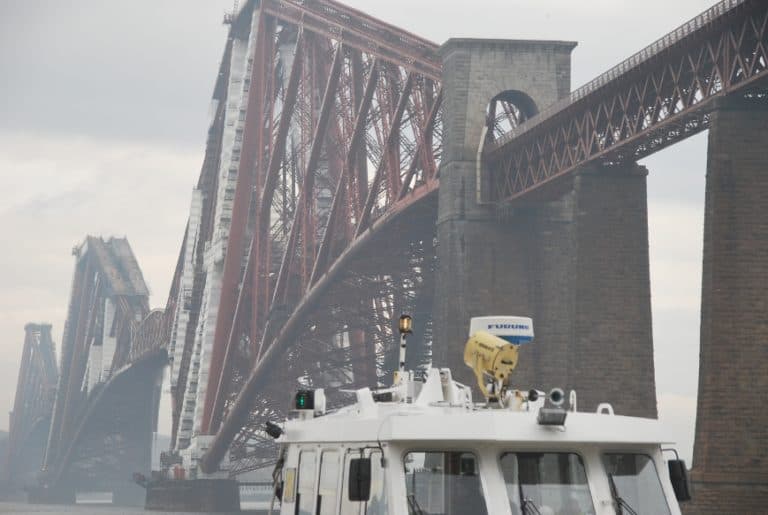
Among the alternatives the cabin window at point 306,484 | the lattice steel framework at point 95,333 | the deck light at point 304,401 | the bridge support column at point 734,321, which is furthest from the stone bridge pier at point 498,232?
the lattice steel framework at point 95,333

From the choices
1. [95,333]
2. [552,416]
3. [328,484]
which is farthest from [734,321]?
[95,333]

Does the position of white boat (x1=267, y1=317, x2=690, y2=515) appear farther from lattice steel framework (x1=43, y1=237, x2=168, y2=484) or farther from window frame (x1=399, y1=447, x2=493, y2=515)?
lattice steel framework (x1=43, y1=237, x2=168, y2=484)

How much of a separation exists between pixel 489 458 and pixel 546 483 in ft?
1.71

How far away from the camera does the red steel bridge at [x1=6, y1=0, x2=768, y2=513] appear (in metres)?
37.8

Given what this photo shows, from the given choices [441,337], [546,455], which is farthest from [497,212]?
[546,455]

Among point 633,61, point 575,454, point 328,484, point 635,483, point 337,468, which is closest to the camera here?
point 575,454

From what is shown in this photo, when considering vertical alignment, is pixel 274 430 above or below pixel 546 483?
above

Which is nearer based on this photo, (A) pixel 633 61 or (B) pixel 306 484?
(B) pixel 306 484

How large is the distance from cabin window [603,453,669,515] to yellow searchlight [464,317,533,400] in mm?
1096

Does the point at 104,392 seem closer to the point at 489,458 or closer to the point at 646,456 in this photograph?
the point at 646,456

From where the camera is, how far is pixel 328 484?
41.0ft

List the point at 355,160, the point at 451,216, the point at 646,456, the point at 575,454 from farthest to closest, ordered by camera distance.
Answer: the point at 355,160 < the point at 451,216 < the point at 646,456 < the point at 575,454

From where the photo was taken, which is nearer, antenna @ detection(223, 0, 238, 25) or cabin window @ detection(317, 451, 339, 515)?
cabin window @ detection(317, 451, 339, 515)

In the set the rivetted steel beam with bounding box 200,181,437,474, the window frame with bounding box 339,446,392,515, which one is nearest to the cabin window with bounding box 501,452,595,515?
Result: the window frame with bounding box 339,446,392,515
